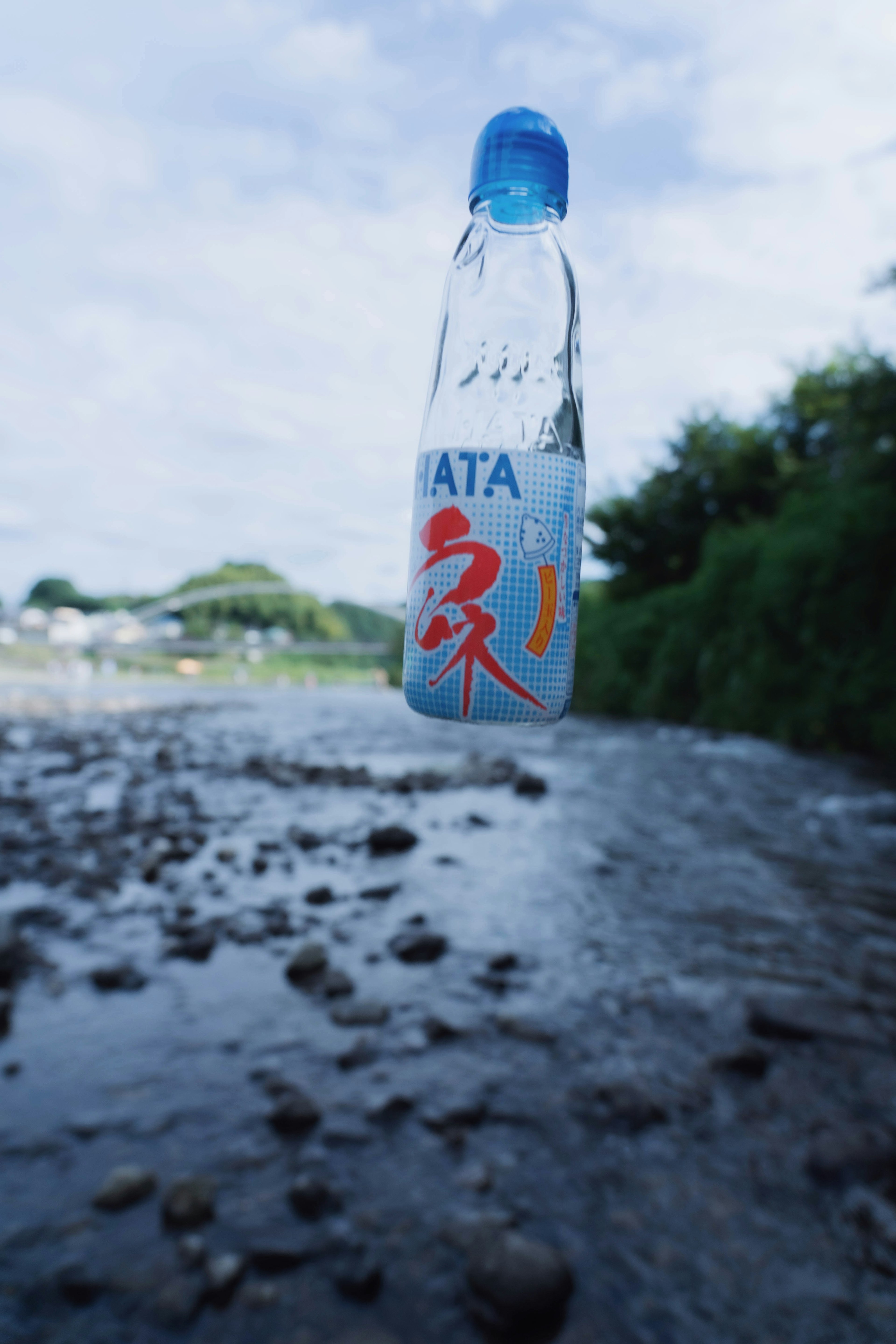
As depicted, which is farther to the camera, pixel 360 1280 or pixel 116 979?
pixel 116 979

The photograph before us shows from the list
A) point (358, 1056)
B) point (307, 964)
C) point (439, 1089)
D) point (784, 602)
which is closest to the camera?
point (439, 1089)

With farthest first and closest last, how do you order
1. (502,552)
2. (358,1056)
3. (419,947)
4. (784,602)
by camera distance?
(784,602) → (419,947) → (358,1056) → (502,552)

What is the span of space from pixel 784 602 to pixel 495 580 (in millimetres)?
10963

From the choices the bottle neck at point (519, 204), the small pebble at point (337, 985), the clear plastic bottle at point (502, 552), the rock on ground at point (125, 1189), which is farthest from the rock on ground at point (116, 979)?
the bottle neck at point (519, 204)

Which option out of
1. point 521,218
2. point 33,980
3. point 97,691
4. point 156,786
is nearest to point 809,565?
point 156,786

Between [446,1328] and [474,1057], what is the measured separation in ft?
3.64

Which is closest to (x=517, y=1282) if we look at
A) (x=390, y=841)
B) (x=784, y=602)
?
(x=390, y=841)

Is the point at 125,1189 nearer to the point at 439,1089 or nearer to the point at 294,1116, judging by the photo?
the point at 294,1116

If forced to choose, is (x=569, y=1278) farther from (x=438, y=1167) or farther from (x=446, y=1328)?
(x=438, y=1167)

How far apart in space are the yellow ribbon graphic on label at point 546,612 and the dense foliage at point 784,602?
9904 mm

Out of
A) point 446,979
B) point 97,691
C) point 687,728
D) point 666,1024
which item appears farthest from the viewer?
point 97,691

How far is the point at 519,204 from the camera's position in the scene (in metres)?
0.85

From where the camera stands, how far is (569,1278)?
2.07 metres

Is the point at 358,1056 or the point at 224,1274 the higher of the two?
the point at 358,1056
